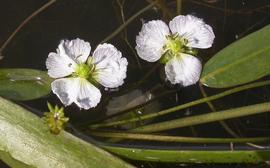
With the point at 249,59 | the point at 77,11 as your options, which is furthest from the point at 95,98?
the point at 249,59

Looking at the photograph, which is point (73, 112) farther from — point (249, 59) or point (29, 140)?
point (249, 59)

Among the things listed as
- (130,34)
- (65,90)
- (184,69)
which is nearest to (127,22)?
(130,34)

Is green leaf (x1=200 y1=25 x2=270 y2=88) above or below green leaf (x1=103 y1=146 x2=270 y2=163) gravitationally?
above

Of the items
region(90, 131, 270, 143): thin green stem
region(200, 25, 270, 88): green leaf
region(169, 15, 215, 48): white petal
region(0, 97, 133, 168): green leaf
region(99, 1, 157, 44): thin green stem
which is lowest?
region(0, 97, 133, 168): green leaf

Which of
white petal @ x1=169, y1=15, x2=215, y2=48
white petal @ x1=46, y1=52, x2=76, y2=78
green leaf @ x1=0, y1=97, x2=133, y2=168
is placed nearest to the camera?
green leaf @ x1=0, y1=97, x2=133, y2=168

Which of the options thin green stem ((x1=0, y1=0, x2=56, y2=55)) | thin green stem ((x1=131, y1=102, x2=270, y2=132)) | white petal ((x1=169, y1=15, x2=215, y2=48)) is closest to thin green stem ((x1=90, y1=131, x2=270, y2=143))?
thin green stem ((x1=131, y1=102, x2=270, y2=132))

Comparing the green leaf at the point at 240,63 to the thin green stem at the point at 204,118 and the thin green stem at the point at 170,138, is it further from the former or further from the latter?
the thin green stem at the point at 170,138

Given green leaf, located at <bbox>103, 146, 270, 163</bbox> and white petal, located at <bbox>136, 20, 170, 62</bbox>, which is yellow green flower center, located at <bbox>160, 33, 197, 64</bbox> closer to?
white petal, located at <bbox>136, 20, 170, 62</bbox>

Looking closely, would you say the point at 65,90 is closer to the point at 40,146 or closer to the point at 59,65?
the point at 59,65
